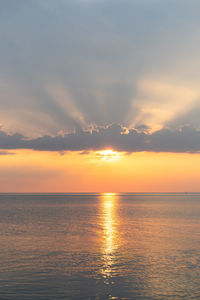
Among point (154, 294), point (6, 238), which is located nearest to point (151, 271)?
point (154, 294)

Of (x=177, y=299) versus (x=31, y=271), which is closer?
(x=177, y=299)

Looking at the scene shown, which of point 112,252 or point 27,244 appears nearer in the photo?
point 112,252

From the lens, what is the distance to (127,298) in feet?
87.7

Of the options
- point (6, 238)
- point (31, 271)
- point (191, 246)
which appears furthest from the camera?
point (6, 238)

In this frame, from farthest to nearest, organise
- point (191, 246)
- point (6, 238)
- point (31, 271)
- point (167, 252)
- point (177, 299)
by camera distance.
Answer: point (6, 238)
point (191, 246)
point (167, 252)
point (31, 271)
point (177, 299)

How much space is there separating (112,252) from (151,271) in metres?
12.1

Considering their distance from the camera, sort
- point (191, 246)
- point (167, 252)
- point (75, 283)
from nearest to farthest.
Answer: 1. point (75, 283)
2. point (167, 252)
3. point (191, 246)

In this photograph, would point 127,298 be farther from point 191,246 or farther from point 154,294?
point 191,246

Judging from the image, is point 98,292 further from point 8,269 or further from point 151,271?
point 8,269

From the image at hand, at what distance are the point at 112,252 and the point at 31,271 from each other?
15.4m

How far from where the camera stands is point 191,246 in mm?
50469

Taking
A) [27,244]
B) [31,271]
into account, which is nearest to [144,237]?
[27,244]

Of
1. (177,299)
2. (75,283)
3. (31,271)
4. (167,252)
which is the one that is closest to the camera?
(177,299)

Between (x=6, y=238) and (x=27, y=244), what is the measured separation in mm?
8615
